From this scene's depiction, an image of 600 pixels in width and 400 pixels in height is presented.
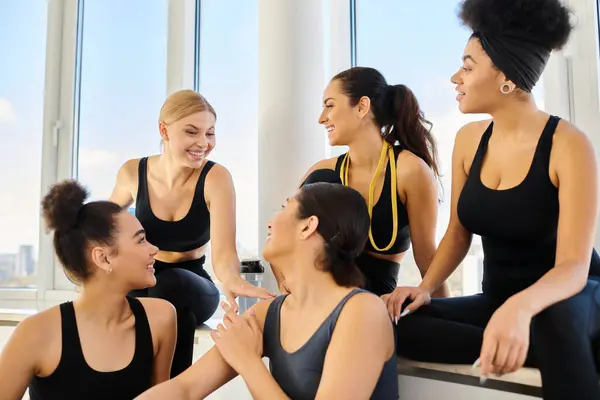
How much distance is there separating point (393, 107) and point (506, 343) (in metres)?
0.90

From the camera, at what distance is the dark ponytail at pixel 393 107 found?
65.9 inches

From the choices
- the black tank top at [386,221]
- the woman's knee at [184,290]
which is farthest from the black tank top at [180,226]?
the black tank top at [386,221]

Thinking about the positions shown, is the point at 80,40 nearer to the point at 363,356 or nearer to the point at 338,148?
the point at 338,148

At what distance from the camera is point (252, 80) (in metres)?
2.51

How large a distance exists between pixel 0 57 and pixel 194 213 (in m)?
1.72

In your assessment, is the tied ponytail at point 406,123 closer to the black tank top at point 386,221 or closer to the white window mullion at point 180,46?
the black tank top at point 386,221

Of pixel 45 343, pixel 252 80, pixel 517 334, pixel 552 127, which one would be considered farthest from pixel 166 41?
pixel 517 334

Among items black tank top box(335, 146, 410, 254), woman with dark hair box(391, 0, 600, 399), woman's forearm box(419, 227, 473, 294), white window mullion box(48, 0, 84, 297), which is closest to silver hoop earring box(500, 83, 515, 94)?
woman with dark hair box(391, 0, 600, 399)

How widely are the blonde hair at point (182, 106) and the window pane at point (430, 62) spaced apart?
26.2 inches

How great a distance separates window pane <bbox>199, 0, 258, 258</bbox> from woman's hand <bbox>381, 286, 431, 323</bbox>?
3.92ft

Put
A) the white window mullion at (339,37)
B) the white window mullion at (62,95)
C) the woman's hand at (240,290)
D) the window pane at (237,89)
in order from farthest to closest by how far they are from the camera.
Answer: the white window mullion at (62,95) → the window pane at (237,89) → the white window mullion at (339,37) → the woman's hand at (240,290)

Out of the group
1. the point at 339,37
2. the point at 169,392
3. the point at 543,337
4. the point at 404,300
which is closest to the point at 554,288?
the point at 543,337

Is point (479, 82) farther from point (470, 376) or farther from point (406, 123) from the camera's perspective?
point (470, 376)

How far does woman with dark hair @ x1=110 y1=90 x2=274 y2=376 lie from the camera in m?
1.76
